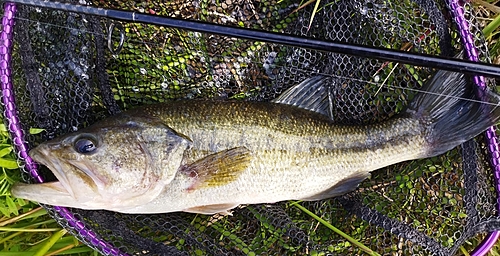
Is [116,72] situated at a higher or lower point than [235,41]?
lower

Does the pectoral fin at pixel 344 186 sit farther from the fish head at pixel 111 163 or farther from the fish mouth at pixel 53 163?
the fish mouth at pixel 53 163

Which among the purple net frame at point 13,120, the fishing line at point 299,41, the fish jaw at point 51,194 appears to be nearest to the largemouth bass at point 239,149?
the fish jaw at point 51,194

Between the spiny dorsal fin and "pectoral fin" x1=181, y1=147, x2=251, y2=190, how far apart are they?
17.5 inches

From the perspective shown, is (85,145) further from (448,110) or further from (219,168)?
(448,110)

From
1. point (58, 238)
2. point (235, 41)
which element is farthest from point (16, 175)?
point (235, 41)

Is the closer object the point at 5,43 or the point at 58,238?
the point at 5,43

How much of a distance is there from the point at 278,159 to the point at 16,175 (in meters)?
1.58

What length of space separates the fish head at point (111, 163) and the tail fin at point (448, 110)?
138 cm

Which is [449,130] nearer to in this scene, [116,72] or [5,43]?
[116,72]

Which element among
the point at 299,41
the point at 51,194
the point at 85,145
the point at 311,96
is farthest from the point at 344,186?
the point at 51,194

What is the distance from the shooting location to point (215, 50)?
2.89 metres

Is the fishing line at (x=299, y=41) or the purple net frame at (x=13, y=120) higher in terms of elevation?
the fishing line at (x=299, y=41)

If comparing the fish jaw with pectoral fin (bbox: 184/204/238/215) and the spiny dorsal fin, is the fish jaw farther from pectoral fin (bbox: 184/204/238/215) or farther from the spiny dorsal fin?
the spiny dorsal fin

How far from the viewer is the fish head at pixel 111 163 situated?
7.36 feet
